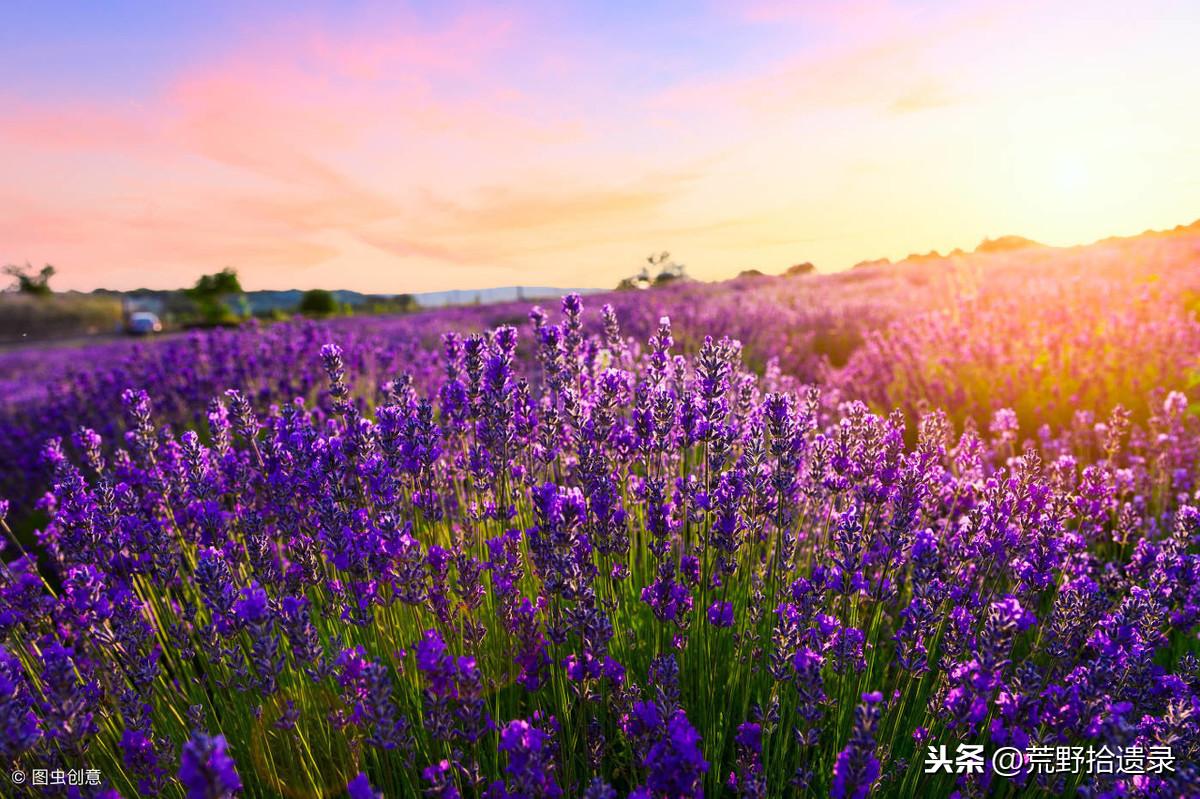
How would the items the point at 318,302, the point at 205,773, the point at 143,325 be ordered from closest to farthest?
the point at 205,773, the point at 143,325, the point at 318,302

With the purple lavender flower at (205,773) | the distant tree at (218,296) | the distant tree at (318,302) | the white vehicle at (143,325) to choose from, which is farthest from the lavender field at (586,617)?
the distant tree at (318,302)

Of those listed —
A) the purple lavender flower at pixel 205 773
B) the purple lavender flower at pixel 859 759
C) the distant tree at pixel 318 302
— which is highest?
the distant tree at pixel 318 302

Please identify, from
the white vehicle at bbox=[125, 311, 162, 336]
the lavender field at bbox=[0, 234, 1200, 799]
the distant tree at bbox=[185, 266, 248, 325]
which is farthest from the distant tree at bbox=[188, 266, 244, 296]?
the lavender field at bbox=[0, 234, 1200, 799]

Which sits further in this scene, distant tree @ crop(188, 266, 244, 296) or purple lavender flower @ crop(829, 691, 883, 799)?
distant tree @ crop(188, 266, 244, 296)

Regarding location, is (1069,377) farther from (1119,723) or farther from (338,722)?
(338,722)

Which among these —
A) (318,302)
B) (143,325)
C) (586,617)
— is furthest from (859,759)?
(318,302)

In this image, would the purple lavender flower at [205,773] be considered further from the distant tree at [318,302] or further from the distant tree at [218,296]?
the distant tree at [318,302]

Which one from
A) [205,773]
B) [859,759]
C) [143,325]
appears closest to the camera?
[205,773]

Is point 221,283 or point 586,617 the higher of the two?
point 221,283

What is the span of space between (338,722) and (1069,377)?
6.45 metres

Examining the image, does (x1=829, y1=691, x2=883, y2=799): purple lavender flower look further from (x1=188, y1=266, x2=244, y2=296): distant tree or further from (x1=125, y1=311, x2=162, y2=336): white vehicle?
(x1=188, y1=266, x2=244, y2=296): distant tree

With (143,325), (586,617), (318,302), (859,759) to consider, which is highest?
(318,302)

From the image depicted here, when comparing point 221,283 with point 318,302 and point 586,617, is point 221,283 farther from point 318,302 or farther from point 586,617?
point 586,617

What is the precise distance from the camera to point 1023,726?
1926 millimetres
